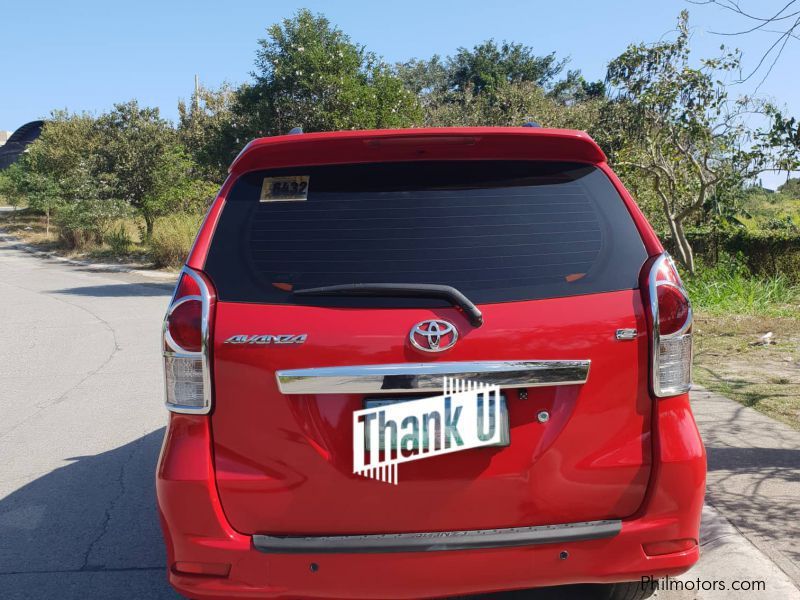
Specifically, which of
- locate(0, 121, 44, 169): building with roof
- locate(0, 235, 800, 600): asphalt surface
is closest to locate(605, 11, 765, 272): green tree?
locate(0, 235, 800, 600): asphalt surface

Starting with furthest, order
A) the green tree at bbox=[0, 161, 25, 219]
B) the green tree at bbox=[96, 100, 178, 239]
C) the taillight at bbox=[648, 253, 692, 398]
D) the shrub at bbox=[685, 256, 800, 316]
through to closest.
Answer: the green tree at bbox=[0, 161, 25, 219] < the green tree at bbox=[96, 100, 178, 239] < the shrub at bbox=[685, 256, 800, 316] < the taillight at bbox=[648, 253, 692, 398]

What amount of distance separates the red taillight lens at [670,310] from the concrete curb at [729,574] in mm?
1384

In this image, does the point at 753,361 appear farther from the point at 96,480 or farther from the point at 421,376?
the point at 421,376

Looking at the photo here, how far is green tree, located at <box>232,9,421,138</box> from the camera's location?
63.9 ft

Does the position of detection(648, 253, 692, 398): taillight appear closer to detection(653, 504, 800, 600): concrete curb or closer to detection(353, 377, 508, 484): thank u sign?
detection(353, 377, 508, 484): thank u sign

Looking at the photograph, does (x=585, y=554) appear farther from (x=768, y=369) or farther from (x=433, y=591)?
(x=768, y=369)

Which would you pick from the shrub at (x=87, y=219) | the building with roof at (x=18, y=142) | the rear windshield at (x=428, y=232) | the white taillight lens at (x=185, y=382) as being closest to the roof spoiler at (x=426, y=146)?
the rear windshield at (x=428, y=232)

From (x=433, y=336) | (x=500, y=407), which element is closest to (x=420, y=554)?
(x=500, y=407)

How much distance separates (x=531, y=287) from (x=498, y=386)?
1.13 feet

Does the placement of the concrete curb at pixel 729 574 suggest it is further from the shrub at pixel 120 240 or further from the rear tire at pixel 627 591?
the shrub at pixel 120 240

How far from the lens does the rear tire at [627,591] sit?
9.84 ft

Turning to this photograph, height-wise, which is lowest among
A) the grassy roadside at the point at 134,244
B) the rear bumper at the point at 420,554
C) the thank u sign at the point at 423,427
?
the grassy roadside at the point at 134,244

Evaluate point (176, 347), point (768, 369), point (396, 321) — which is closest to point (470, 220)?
point (396, 321)

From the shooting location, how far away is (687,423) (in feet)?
8.71
